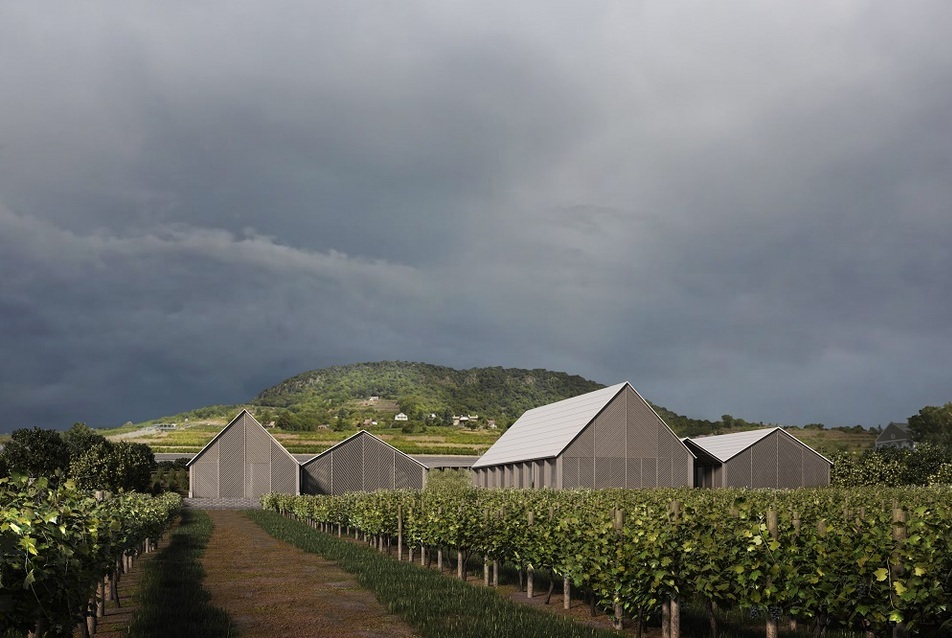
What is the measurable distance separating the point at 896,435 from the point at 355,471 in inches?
5649

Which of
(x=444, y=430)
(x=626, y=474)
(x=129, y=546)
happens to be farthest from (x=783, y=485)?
(x=444, y=430)

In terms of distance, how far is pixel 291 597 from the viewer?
1933 centimetres

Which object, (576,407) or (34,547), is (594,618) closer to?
(34,547)

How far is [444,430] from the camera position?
568 feet

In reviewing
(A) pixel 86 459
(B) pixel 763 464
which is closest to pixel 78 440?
(A) pixel 86 459

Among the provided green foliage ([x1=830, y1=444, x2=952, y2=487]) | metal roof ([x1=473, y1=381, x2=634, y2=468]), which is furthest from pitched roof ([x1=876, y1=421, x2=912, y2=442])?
metal roof ([x1=473, y1=381, x2=634, y2=468])

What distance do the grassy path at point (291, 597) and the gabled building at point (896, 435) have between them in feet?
565

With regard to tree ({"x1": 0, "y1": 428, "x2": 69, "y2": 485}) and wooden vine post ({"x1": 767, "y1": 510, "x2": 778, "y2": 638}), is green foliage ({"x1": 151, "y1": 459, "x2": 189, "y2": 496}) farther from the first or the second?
wooden vine post ({"x1": 767, "y1": 510, "x2": 778, "y2": 638})

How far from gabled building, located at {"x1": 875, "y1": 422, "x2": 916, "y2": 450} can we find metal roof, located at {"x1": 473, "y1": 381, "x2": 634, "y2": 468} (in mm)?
124301

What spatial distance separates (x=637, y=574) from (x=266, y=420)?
7342 inches

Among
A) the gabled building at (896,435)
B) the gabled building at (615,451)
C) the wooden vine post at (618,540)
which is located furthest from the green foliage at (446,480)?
the gabled building at (896,435)

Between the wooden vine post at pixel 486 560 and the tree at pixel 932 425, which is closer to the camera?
the wooden vine post at pixel 486 560

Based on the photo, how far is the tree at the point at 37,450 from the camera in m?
87.1

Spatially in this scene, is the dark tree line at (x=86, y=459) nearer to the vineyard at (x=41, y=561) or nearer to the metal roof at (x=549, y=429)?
the metal roof at (x=549, y=429)
